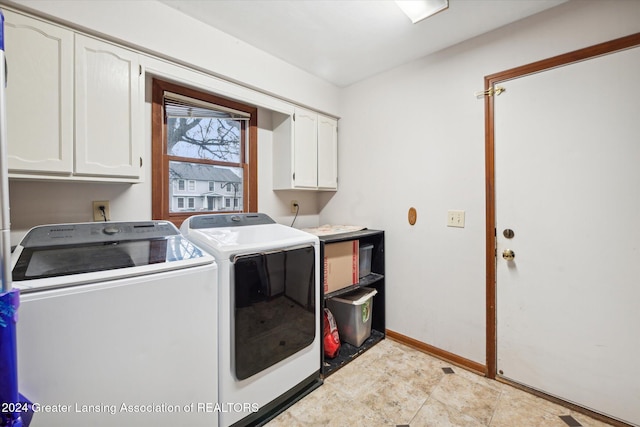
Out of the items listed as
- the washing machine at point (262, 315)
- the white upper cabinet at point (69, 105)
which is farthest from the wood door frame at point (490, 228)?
the white upper cabinet at point (69, 105)

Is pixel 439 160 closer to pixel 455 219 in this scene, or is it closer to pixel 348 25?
pixel 455 219

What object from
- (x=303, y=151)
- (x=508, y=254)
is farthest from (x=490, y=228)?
(x=303, y=151)

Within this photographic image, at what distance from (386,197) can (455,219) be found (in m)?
0.65

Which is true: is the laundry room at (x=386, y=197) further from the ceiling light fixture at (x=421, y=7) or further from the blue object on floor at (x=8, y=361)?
the blue object on floor at (x=8, y=361)

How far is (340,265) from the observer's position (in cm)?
227

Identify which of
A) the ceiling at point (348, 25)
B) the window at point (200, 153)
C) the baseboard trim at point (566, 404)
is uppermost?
the ceiling at point (348, 25)

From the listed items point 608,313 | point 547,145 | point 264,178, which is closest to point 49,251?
point 264,178

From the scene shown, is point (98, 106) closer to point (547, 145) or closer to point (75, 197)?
point (75, 197)

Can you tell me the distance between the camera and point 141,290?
117cm

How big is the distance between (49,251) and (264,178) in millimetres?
1612

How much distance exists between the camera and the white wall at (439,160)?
69.6 inches

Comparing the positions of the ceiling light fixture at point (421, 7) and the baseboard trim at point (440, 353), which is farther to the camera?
the baseboard trim at point (440, 353)

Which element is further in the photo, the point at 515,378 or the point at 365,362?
the point at 365,362

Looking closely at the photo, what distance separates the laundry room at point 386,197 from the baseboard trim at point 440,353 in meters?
0.02
